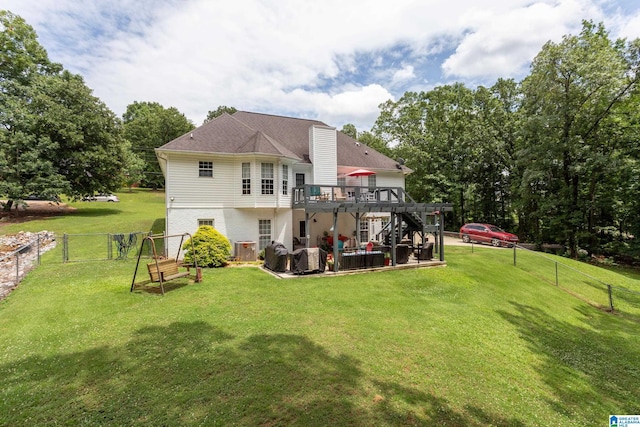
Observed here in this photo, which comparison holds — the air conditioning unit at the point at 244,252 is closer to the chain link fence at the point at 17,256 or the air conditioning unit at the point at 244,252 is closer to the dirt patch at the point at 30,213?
the chain link fence at the point at 17,256

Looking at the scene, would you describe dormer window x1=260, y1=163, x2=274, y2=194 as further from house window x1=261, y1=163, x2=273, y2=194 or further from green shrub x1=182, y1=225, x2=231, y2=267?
green shrub x1=182, y1=225, x2=231, y2=267

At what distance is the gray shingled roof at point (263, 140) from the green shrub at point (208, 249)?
15.1 ft

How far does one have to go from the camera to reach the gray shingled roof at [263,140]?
52.2ft

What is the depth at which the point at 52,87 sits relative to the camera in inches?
1009

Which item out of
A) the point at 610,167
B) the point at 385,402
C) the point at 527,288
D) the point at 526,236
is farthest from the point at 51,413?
the point at 526,236

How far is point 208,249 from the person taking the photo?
13.8m

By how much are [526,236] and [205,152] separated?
3168 cm

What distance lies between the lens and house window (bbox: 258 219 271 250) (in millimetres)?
16719

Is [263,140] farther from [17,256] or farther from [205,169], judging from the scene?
[17,256]

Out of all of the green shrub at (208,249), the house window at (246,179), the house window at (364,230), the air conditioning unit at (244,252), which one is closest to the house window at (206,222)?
the green shrub at (208,249)

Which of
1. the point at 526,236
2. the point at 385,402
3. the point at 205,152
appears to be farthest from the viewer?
the point at 526,236

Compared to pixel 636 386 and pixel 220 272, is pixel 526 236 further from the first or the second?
pixel 220 272

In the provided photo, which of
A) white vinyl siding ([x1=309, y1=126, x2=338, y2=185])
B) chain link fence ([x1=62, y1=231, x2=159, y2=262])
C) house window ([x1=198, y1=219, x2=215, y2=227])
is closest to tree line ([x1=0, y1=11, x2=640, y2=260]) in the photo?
chain link fence ([x1=62, y1=231, x2=159, y2=262])

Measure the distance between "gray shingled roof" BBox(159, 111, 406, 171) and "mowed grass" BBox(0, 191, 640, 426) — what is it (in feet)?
24.7
